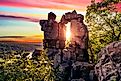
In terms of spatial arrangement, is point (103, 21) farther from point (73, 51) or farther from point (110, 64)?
point (110, 64)

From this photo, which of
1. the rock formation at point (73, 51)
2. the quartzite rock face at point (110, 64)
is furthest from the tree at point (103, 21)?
the quartzite rock face at point (110, 64)

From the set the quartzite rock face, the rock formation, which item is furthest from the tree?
the quartzite rock face

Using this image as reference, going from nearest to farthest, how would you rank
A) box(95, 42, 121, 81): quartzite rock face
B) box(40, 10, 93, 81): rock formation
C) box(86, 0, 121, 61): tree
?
box(95, 42, 121, 81): quartzite rock face
box(40, 10, 93, 81): rock formation
box(86, 0, 121, 61): tree

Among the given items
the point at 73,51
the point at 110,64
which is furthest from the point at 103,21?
the point at 110,64

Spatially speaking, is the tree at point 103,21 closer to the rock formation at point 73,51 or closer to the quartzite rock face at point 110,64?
the rock formation at point 73,51

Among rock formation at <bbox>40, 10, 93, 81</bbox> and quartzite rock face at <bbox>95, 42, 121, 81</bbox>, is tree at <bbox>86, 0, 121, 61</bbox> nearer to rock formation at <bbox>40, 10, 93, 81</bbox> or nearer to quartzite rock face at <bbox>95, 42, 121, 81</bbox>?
rock formation at <bbox>40, 10, 93, 81</bbox>

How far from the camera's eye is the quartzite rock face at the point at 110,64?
39950 mm

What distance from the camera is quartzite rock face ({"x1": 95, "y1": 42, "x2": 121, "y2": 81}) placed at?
40.0 meters

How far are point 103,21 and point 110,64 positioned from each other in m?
35.7

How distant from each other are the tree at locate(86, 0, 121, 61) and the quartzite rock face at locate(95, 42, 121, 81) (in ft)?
99.4

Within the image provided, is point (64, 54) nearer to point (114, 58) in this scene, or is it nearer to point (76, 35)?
point (76, 35)

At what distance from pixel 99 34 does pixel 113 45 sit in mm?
35029

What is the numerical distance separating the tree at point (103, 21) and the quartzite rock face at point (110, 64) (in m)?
30.3

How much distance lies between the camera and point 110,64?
136 ft
